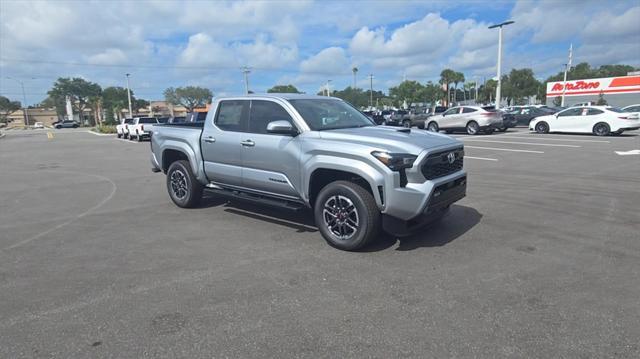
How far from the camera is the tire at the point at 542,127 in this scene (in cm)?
2267

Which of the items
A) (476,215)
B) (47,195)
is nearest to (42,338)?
(476,215)

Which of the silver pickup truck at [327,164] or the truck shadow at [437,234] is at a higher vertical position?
the silver pickup truck at [327,164]

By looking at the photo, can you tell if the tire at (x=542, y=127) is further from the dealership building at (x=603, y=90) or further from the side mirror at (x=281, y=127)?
the dealership building at (x=603, y=90)

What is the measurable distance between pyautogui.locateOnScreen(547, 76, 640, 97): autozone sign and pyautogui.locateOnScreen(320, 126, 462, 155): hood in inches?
2500

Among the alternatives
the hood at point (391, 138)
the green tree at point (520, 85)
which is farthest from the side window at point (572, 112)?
the green tree at point (520, 85)

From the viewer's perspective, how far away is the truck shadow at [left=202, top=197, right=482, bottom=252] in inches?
204

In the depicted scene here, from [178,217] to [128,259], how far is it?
6.12 feet

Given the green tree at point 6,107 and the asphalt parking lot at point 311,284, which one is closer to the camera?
the asphalt parking lot at point 311,284

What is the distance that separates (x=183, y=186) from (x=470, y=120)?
20.0m

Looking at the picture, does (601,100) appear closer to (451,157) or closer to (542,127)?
(542,127)

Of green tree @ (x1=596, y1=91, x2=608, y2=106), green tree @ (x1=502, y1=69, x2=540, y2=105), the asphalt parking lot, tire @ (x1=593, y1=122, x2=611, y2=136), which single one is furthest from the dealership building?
the asphalt parking lot

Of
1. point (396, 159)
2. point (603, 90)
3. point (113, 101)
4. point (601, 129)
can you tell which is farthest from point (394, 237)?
point (113, 101)

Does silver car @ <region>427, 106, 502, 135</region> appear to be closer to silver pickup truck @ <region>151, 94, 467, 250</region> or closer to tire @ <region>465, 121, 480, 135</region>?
tire @ <region>465, 121, 480, 135</region>

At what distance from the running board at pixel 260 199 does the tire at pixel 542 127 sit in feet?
69.6
